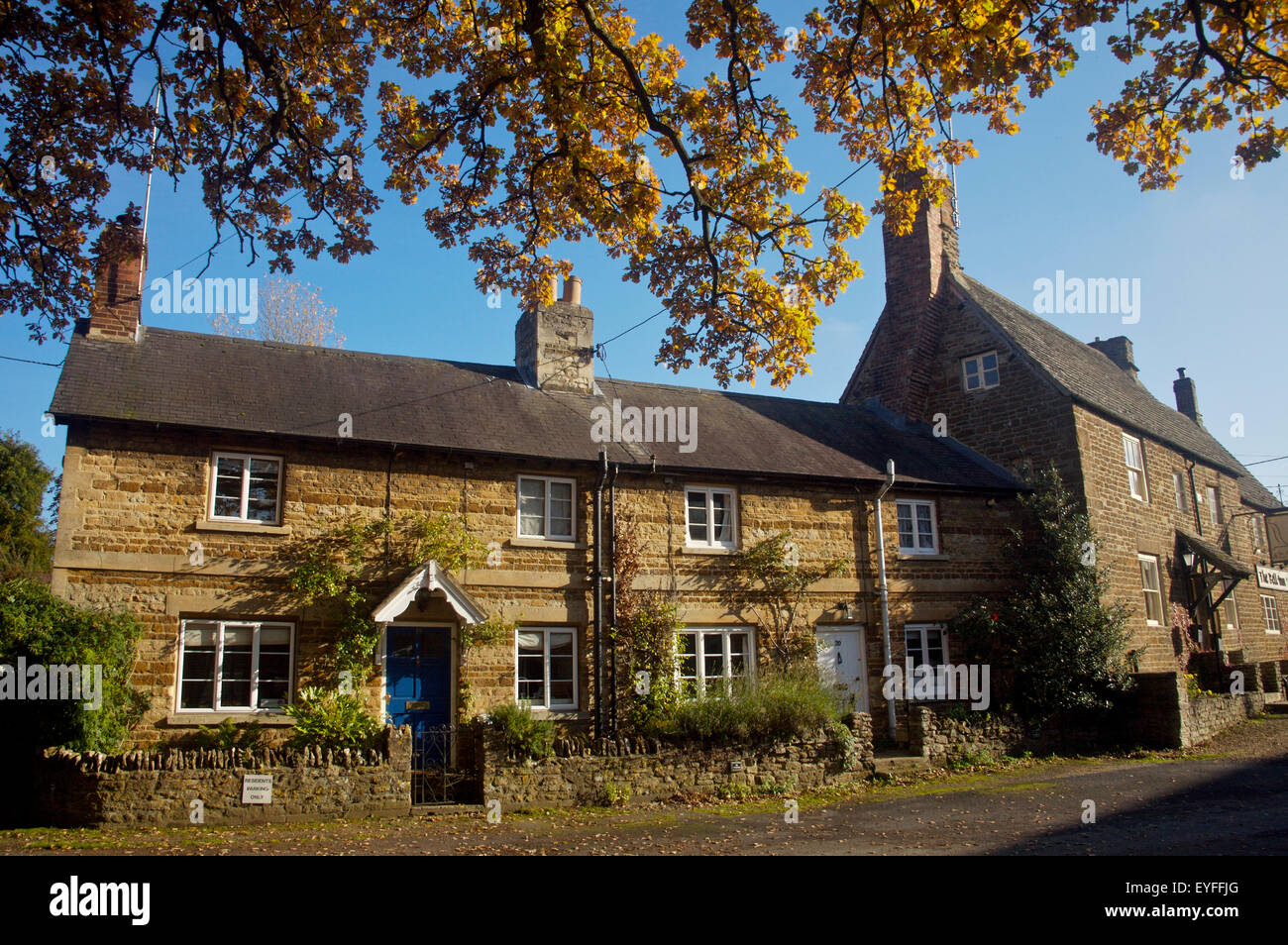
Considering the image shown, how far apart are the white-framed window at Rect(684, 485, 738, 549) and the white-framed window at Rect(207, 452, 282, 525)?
7309mm

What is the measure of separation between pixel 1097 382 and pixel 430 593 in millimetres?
18427

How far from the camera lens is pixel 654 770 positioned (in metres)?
14.2

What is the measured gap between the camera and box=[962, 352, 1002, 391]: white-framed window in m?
22.6

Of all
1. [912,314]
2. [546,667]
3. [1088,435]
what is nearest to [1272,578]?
[1088,435]

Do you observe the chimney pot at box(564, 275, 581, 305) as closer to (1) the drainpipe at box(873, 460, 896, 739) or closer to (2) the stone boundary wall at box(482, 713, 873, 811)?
(1) the drainpipe at box(873, 460, 896, 739)

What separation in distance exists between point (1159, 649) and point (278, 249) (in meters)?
21.2

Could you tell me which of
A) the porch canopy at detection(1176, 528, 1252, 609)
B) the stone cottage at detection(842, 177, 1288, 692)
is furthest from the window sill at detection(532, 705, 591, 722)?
the porch canopy at detection(1176, 528, 1252, 609)

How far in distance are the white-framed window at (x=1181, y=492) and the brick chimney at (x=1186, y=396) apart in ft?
32.2

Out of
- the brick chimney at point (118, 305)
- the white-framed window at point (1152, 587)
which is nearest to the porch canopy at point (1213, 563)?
the white-framed window at point (1152, 587)

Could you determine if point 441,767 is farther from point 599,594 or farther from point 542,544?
point 542,544

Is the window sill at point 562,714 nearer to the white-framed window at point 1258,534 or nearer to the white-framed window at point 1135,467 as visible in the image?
the white-framed window at point 1135,467

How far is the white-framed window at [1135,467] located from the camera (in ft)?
74.9

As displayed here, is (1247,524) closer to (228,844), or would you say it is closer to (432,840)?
(432,840)

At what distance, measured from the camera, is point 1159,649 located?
859 inches
